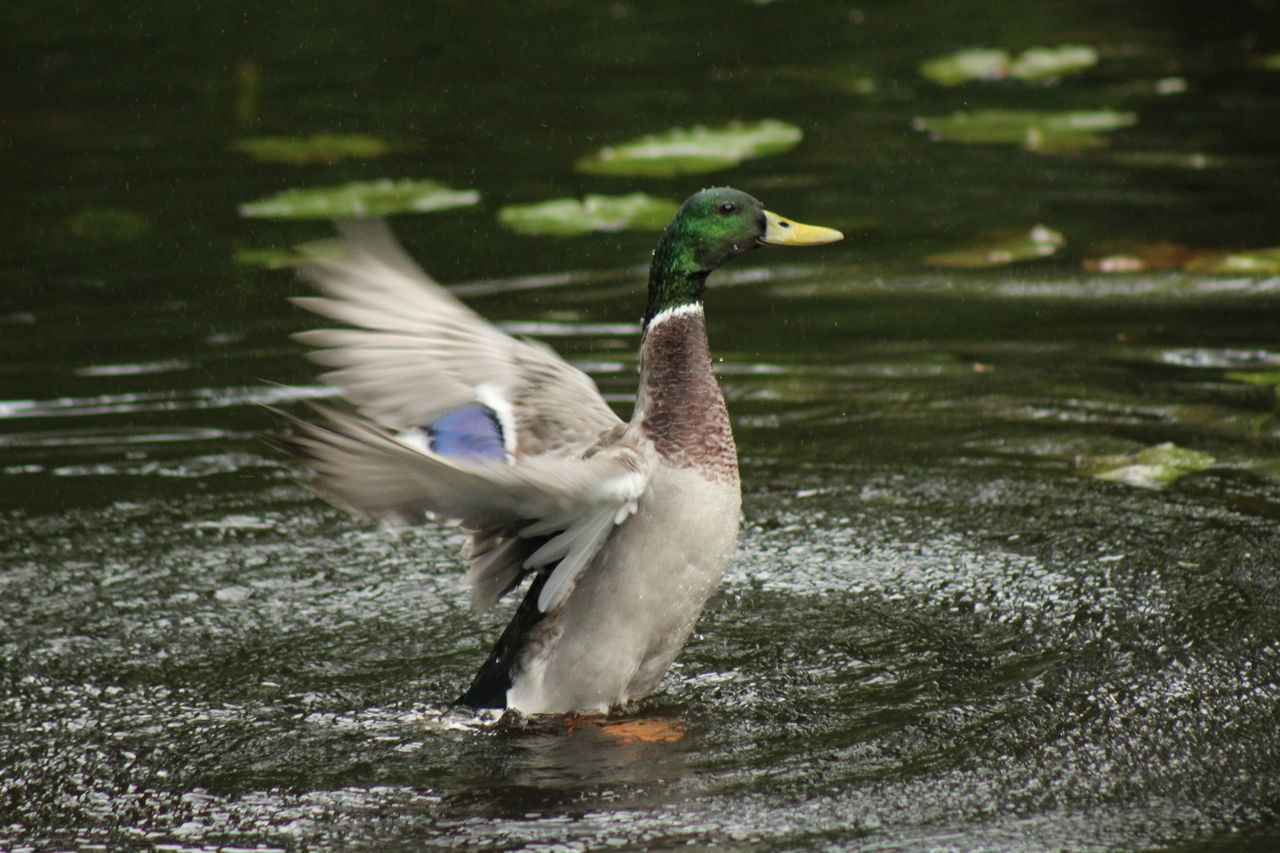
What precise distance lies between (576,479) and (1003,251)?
4.59 metres

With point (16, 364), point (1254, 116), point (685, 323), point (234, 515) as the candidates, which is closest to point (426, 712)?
point (685, 323)

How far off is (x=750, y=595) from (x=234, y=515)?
179 cm

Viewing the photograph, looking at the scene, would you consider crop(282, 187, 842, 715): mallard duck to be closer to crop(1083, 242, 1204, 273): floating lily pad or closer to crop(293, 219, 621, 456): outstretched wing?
crop(293, 219, 621, 456): outstretched wing

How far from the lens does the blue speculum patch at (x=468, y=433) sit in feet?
14.9

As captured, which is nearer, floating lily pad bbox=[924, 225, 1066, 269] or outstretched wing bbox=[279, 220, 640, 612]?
outstretched wing bbox=[279, 220, 640, 612]

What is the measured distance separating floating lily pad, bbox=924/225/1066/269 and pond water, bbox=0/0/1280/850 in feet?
0.24

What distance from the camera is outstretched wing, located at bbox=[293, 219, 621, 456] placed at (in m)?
4.73

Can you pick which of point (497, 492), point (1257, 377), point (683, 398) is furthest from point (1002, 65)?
point (497, 492)

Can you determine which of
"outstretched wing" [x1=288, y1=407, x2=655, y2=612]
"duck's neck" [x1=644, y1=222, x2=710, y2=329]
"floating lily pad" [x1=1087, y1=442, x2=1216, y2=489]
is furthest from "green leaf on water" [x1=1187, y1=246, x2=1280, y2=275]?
"outstretched wing" [x1=288, y1=407, x2=655, y2=612]

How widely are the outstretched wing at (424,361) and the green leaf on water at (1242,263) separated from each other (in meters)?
3.63

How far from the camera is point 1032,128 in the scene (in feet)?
31.3

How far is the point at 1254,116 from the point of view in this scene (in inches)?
398

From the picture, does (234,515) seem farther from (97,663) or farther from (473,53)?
(473,53)

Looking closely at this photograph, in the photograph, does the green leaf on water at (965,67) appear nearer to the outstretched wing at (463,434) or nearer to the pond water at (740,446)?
the pond water at (740,446)
